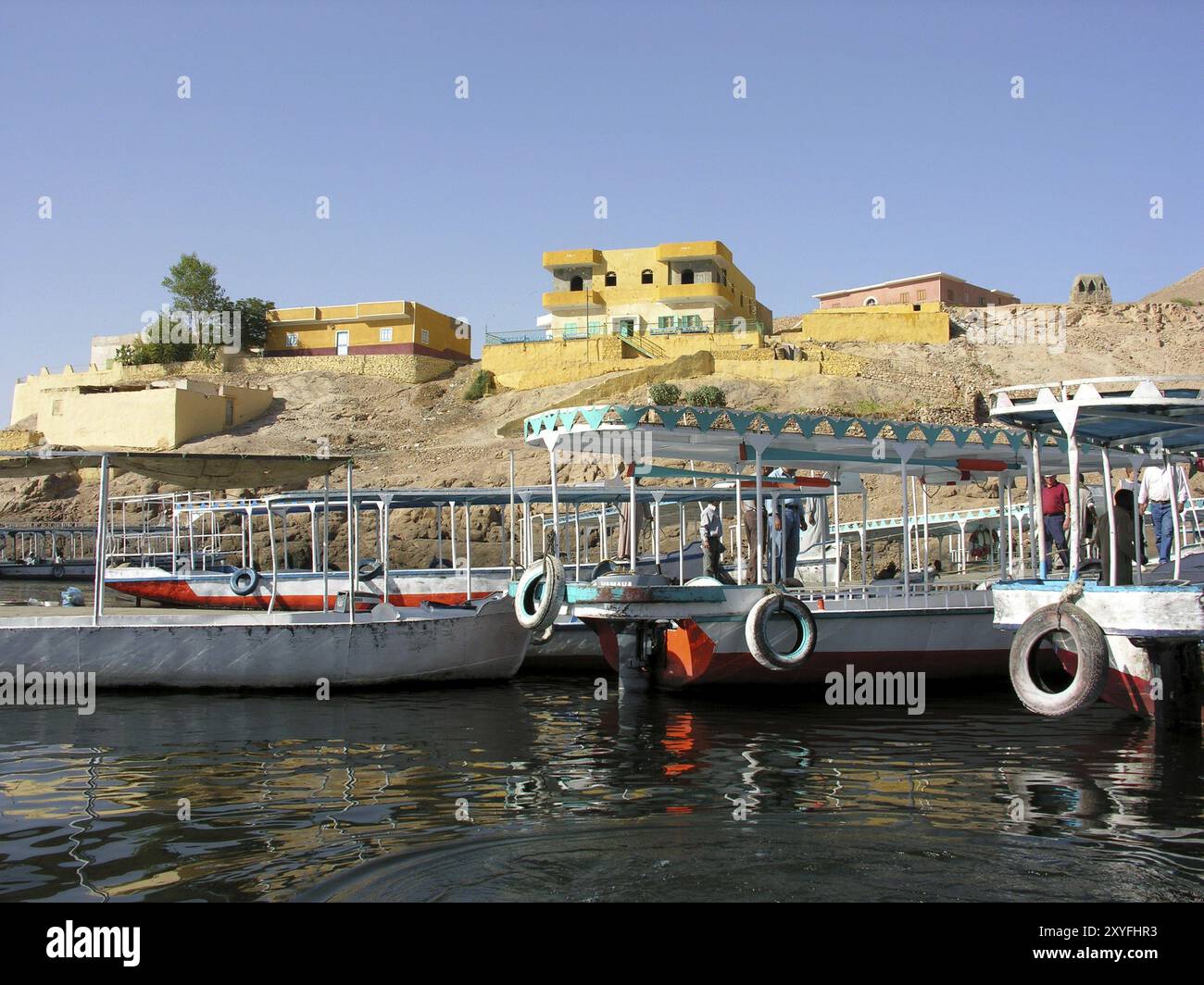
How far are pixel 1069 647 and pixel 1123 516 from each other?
1730mm

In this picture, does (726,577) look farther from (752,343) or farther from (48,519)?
(48,519)

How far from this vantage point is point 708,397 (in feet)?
150

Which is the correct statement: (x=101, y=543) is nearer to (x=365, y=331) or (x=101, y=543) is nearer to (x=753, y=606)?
(x=753, y=606)

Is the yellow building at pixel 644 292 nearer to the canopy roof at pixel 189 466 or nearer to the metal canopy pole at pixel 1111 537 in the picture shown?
the canopy roof at pixel 189 466

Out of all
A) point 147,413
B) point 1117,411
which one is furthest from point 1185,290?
point 1117,411

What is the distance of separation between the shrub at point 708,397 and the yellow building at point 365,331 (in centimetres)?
1955

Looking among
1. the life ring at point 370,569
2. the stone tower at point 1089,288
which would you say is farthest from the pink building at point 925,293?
the life ring at point 370,569

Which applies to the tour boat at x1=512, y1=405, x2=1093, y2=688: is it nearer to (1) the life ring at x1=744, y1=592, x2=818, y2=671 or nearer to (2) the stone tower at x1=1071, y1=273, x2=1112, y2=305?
(1) the life ring at x1=744, y1=592, x2=818, y2=671

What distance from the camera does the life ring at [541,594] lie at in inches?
566

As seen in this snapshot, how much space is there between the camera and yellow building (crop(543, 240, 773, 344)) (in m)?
56.9

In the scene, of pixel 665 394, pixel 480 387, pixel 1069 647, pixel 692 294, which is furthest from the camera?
pixel 692 294

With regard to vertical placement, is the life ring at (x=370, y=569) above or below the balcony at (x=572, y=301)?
below
